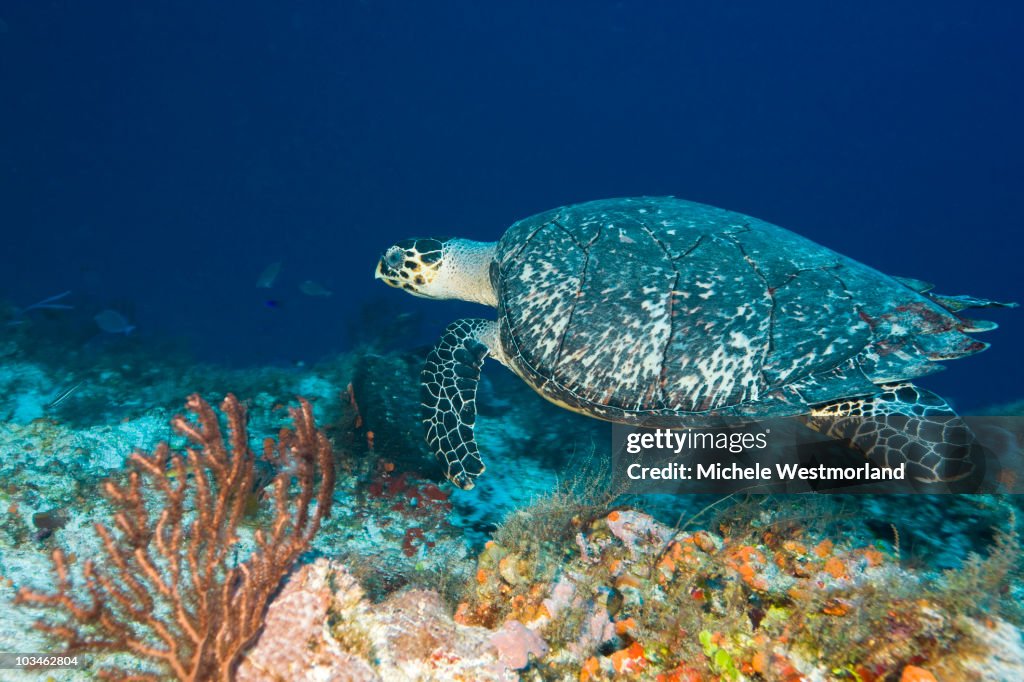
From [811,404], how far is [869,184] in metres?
106

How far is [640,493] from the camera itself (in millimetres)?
4109

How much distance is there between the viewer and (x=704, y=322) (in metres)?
3.34

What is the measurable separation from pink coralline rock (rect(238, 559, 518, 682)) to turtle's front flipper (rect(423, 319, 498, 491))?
1830 millimetres

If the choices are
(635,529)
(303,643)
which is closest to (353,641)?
(303,643)

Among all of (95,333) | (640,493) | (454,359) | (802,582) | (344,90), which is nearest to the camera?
(802,582)

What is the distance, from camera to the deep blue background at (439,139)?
1693 inches

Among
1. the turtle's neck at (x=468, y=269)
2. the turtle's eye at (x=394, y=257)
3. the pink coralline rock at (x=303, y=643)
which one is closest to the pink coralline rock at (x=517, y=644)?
the pink coralline rock at (x=303, y=643)

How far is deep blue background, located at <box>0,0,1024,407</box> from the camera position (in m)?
43.0

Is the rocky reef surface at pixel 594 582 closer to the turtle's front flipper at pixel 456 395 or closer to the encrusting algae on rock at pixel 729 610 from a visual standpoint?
the encrusting algae on rock at pixel 729 610

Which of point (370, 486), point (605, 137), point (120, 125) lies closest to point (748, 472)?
point (370, 486)

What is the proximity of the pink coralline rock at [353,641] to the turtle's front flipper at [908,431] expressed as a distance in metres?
2.99

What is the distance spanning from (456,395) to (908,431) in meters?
3.51

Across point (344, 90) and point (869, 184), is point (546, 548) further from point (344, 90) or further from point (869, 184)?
point (869, 184)

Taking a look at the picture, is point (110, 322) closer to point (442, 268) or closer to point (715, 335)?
point (442, 268)
